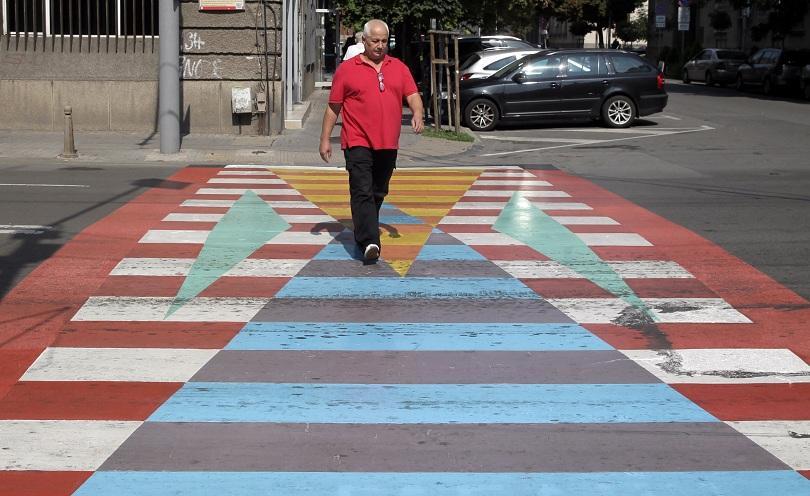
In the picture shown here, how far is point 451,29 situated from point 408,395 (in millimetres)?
20684

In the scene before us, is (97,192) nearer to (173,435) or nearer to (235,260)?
(235,260)

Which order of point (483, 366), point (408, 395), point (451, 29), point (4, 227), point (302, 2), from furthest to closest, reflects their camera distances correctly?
point (302, 2) < point (451, 29) < point (4, 227) < point (483, 366) < point (408, 395)

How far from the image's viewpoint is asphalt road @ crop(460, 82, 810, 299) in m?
10.8

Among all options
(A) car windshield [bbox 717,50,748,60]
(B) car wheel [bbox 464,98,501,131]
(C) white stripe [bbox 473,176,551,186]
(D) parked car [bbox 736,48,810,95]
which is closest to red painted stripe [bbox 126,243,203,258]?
(C) white stripe [bbox 473,176,551,186]

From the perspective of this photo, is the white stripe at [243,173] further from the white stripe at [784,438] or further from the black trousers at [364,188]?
the white stripe at [784,438]

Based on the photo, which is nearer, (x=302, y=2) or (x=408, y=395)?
(x=408, y=395)

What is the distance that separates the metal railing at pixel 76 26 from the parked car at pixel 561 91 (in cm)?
679

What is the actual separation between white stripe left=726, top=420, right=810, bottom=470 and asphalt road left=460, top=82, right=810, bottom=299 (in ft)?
10.7

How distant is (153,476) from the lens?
15.8 feet

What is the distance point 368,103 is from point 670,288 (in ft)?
8.67

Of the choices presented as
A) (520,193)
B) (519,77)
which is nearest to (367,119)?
(520,193)

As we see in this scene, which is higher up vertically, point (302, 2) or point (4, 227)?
point (302, 2)

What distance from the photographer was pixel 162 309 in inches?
310

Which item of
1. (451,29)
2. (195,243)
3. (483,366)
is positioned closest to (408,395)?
(483,366)
